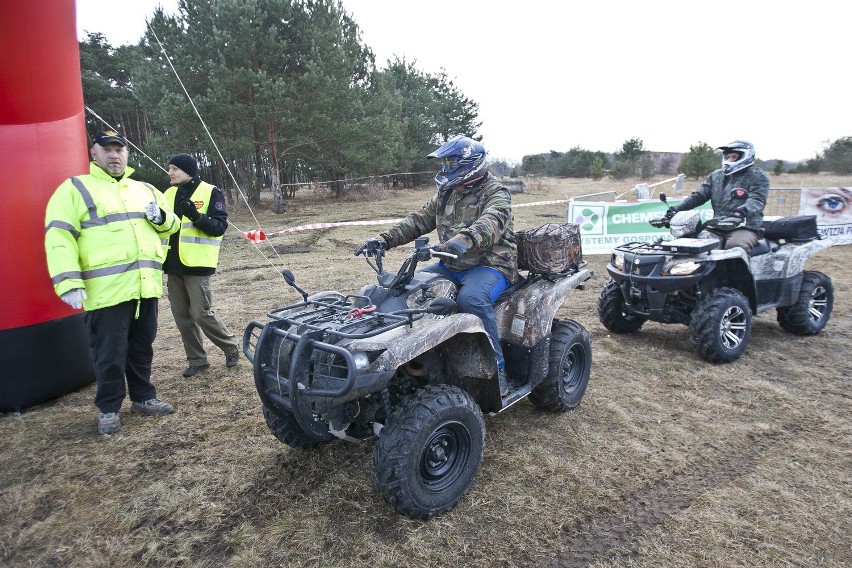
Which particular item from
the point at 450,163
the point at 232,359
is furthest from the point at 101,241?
the point at 450,163

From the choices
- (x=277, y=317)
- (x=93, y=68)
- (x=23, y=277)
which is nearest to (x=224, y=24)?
(x=93, y=68)

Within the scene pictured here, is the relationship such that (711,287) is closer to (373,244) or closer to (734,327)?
(734,327)

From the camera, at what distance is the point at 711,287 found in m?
5.55

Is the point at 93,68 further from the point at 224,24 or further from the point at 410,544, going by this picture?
the point at 410,544

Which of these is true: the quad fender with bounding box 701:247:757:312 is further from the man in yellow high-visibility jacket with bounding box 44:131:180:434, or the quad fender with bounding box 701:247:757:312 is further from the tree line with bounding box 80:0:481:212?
the tree line with bounding box 80:0:481:212

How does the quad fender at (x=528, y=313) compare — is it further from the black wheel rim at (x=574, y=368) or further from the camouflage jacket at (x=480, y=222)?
the black wheel rim at (x=574, y=368)

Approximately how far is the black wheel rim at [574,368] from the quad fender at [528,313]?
0.57 meters

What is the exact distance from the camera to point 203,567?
8.55ft

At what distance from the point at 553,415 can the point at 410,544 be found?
5.89 feet

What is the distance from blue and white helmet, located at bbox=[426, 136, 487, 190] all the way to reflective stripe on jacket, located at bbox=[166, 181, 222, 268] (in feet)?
7.61

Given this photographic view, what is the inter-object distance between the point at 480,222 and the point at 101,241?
8.71ft

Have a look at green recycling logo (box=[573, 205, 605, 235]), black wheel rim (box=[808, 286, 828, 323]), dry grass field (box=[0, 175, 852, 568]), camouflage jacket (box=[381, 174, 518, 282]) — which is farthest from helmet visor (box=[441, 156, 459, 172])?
green recycling logo (box=[573, 205, 605, 235])

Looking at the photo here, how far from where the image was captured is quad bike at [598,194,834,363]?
512cm

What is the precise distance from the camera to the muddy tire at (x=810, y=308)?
588 centimetres
